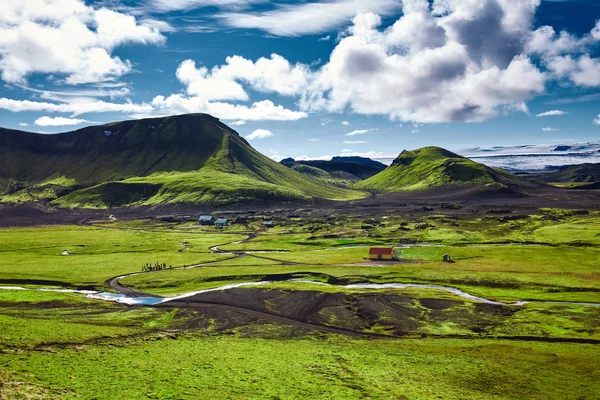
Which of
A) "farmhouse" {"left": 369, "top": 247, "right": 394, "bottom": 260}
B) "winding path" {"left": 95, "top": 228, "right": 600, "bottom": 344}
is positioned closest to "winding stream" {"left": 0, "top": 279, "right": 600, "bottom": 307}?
"winding path" {"left": 95, "top": 228, "right": 600, "bottom": 344}

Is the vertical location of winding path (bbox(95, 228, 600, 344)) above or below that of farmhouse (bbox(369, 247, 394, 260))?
below

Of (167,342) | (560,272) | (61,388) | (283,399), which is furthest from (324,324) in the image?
(560,272)

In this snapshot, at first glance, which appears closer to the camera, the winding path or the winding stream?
the winding path

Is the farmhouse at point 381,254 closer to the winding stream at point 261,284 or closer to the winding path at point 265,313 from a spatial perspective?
the winding stream at point 261,284

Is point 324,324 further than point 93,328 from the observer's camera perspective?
Yes

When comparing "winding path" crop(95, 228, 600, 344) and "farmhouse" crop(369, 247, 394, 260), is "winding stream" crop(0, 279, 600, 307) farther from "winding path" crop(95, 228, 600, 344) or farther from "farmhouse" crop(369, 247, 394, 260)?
"farmhouse" crop(369, 247, 394, 260)

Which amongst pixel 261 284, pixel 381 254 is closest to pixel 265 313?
pixel 261 284

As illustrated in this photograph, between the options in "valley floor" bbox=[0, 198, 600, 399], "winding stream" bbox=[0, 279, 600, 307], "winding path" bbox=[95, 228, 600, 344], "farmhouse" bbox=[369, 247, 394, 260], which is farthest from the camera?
"farmhouse" bbox=[369, 247, 394, 260]

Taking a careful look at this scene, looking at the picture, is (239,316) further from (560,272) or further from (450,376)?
(560,272)

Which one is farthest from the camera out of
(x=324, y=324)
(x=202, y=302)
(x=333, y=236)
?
(x=333, y=236)
